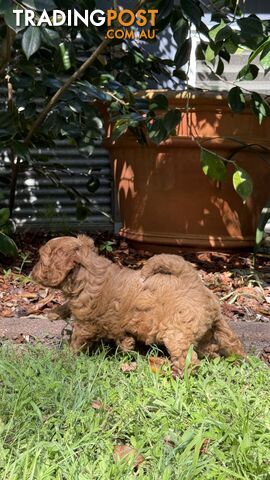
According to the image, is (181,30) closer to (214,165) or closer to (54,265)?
(214,165)

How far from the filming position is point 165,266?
274cm

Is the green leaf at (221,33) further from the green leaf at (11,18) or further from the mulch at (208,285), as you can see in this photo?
the mulch at (208,285)

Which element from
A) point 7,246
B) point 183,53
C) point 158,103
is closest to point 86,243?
point 7,246

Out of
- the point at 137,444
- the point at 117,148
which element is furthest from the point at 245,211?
the point at 137,444

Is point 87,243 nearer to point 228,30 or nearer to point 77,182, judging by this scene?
point 228,30

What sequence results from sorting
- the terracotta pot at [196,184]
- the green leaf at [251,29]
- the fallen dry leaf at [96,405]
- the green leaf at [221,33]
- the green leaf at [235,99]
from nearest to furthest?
the fallen dry leaf at [96,405], the green leaf at [221,33], the green leaf at [251,29], the green leaf at [235,99], the terracotta pot at [196,184]

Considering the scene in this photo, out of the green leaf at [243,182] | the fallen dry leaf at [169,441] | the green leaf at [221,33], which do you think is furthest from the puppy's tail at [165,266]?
the green leaf at [221,33]

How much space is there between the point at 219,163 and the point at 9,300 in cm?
138

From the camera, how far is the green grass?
1.91m

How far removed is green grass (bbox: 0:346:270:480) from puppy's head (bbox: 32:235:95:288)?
32cm

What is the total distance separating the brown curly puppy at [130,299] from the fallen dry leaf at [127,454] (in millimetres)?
618

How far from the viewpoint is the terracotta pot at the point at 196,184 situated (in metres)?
4.50

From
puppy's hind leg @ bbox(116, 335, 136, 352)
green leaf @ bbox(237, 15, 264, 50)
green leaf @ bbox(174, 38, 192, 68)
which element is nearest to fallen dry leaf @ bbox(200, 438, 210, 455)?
puppy's hind leg @ bbox(116, 335, 136, 352)

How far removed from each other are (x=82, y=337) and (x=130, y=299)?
258mm
